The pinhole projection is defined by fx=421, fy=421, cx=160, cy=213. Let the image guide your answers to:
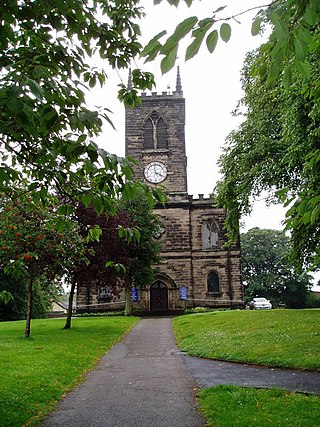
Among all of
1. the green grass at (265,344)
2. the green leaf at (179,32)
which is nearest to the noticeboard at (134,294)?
the green grass at (265,344)

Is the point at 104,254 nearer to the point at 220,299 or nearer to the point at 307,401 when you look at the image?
the point at 307,401

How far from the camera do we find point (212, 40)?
6.29ft

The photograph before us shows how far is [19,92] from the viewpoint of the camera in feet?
7.61

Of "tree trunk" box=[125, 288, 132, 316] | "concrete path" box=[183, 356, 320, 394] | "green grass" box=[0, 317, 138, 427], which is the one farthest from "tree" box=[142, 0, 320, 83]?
"tree trunk" box=[125, 288, 132, 316]

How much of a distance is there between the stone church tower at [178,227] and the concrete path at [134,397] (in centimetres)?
2731

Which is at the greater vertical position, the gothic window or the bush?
the gothic window

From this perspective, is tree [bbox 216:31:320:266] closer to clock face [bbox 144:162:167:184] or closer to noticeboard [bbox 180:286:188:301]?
noticeboard [bbox 180:286:188:301]

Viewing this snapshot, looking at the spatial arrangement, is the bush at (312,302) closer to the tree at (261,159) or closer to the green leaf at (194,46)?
the tree at (261,159)

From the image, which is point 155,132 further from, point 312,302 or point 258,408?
point 258,408

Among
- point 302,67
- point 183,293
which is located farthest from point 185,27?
point 183,293

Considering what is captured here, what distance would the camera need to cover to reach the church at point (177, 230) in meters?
39.2

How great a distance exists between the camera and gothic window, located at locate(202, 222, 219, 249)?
41094mm

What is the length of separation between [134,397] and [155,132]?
3821 centimetres

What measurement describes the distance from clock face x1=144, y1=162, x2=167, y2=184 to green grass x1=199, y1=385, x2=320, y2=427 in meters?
35.4
